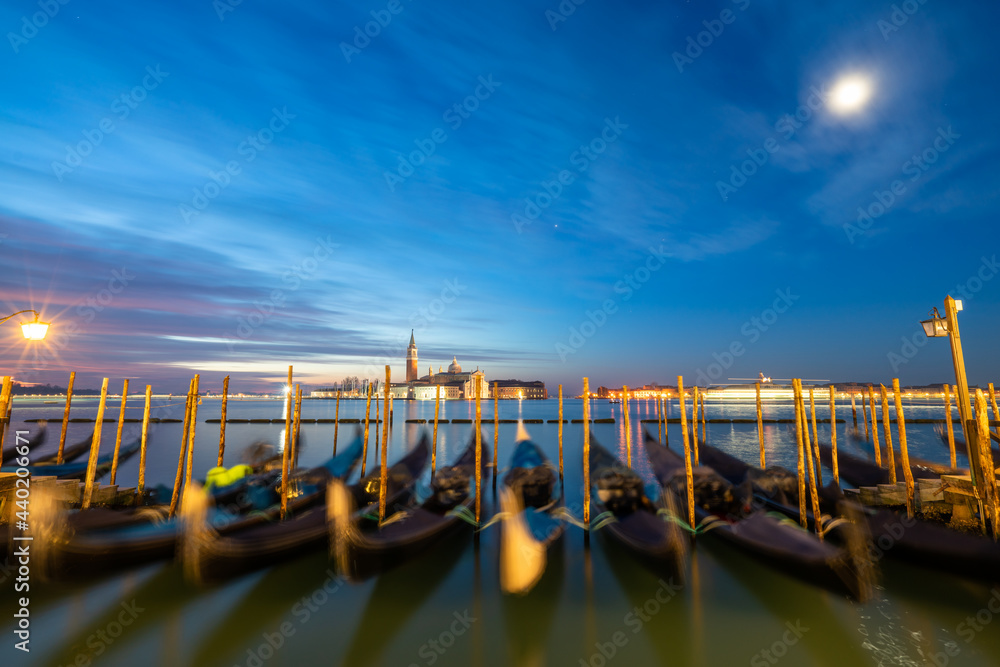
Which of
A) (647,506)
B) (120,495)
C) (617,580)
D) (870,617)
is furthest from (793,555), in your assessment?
(120,495)

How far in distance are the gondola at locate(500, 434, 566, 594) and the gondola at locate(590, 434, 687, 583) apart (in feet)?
3.59

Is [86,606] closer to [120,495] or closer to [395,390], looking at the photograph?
[120,495]

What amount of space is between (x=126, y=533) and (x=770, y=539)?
9.51 metres

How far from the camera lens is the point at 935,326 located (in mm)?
7035

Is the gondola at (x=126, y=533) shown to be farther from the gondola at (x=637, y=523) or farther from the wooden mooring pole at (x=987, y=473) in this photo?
the wooden mooring pole at (x=987, y=473)

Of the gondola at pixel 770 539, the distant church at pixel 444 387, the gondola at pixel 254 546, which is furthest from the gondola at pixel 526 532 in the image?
the distant church at pixel 444 387

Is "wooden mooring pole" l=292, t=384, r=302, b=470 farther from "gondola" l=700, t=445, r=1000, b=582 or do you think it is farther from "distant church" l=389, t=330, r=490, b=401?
"distant church" l=389, t=330, r=490, b=401

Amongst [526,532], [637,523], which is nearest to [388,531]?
[526,532]

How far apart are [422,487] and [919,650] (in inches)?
408

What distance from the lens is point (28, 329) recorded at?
6109 mm

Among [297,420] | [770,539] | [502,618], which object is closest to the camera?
[502,618]

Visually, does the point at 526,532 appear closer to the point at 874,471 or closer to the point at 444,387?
the point at 874,471

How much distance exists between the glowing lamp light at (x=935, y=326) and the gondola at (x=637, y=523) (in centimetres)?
507

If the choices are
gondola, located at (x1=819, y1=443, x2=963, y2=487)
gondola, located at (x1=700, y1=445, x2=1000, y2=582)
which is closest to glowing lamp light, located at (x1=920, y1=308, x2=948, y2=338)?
gondola, located at (x1=700, y1=445, x2=1000, y2=582)
